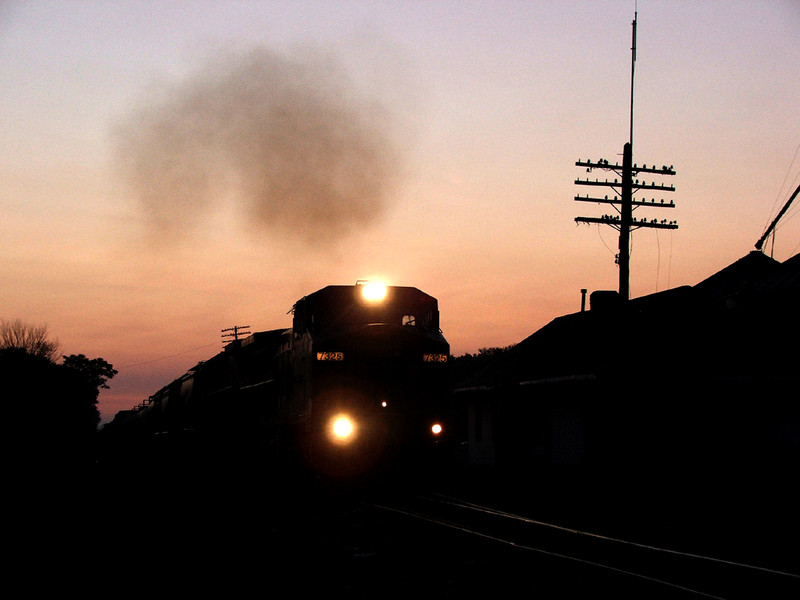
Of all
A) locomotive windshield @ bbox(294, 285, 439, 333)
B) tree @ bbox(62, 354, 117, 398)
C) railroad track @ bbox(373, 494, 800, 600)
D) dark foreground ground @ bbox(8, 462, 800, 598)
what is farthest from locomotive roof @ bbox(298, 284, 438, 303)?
tree @ bbox(62, 354, 117, 398)

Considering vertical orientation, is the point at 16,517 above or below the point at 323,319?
below

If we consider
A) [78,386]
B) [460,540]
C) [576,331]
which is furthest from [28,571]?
[78,386]

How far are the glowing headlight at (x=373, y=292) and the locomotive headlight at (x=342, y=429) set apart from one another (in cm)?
310

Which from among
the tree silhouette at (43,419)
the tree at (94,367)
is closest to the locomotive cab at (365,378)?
the tree silhouette at (43,419)

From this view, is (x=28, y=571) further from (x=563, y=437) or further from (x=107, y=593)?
(x=563, y=437)

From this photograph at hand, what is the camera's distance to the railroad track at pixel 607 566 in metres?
7.96

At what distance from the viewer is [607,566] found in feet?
30.5

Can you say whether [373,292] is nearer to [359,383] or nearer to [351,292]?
[351,292]

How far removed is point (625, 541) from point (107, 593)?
269 inches

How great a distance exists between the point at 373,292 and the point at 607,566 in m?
11.1

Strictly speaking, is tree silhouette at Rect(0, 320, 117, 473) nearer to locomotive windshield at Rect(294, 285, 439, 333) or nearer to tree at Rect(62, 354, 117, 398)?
locomotive windshield at Rect(294, 285, 439, 333)

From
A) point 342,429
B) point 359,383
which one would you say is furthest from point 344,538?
point 359,383

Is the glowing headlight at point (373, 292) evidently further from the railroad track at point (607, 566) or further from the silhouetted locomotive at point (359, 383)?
the railroad track at point (607, 566)

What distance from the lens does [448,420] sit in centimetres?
1864
